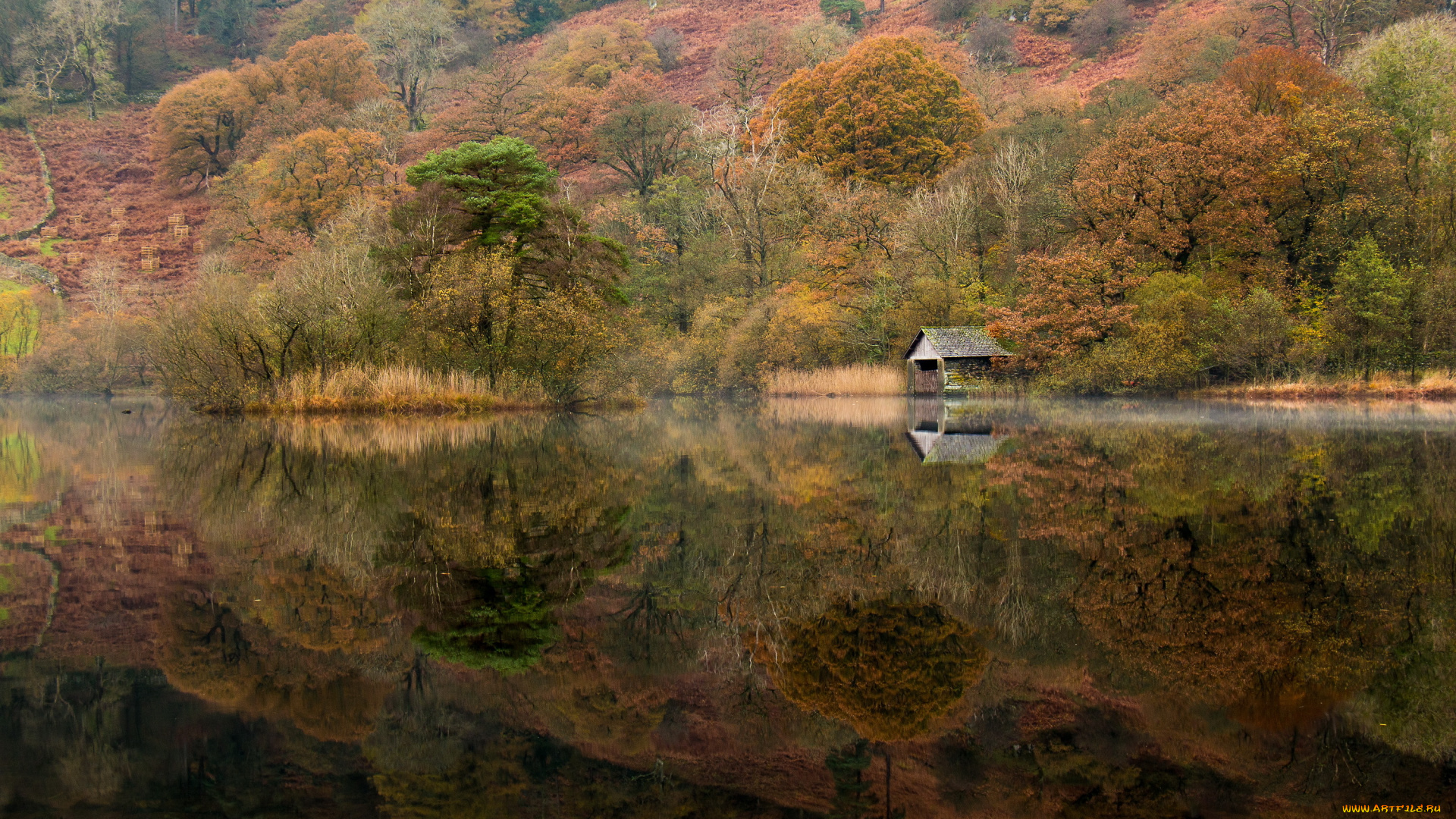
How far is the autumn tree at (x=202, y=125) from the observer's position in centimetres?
7325

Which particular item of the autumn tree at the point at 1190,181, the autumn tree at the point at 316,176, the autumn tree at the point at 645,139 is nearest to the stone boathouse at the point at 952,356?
the autumn tree at the point at 1190,181

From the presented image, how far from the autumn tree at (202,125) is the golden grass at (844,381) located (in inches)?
2221

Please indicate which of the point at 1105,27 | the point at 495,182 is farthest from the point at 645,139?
the point at 1105,27

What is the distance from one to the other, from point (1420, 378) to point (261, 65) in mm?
89280

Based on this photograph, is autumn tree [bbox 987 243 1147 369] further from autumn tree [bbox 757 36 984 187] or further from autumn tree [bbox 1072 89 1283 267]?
autumn tree [bbox 757 36 984 187]

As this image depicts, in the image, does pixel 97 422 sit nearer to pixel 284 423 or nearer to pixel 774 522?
pixel 284 423

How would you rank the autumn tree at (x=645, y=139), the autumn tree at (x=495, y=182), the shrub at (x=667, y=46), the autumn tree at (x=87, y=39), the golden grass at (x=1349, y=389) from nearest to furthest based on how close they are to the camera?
the autumn tree at (x=495, y=182), the golden grass at (x=1349, y=389), the autumn tree at (x=645, y=139), the autumn tree at (x=87, y=39), the shrub at (x=667, y=46)

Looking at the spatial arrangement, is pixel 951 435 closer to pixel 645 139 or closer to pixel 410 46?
pixel 645 139

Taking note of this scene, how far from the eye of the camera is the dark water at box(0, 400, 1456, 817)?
10.3 ft

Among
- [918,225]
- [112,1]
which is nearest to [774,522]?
[918,225]

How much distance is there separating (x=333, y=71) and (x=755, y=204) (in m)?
48.4

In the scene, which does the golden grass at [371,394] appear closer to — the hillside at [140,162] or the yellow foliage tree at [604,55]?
the hillside at [140,162]

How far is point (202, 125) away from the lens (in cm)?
7394

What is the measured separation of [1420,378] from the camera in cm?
3178
